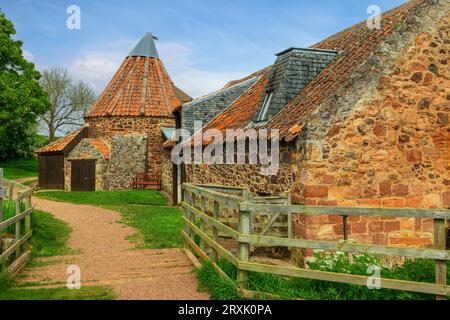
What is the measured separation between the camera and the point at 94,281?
710 cm

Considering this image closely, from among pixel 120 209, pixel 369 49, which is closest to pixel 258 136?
pixel 369 49

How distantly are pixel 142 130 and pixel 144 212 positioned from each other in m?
10.0

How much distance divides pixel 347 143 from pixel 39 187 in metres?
23.9

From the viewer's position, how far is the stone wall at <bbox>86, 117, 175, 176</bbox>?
26.3 m

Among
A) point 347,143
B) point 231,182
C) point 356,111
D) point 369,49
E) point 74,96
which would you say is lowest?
point 231,182

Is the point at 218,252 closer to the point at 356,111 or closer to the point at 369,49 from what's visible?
the point at 356,111

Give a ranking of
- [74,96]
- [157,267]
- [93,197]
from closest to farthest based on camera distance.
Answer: [157,267] → [93,197] → [74,96]

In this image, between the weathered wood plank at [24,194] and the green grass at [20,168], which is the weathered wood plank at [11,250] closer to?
the weathered wood plank at [24,194]

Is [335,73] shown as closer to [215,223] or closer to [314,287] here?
[215,223]

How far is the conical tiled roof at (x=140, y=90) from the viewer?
26438 mm

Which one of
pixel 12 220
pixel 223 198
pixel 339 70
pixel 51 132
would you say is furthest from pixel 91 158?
pixel 51 132

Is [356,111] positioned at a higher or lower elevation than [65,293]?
higher

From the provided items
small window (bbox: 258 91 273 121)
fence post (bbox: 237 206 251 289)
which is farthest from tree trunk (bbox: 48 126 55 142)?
fence post (bbox: 237 206 251 289)

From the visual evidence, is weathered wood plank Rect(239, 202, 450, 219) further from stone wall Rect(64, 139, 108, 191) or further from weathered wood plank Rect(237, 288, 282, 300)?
stone wall Rect(64, 139, 108, 191)
